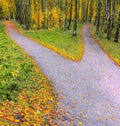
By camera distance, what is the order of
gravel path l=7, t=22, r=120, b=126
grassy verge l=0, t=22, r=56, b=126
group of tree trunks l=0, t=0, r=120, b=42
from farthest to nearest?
1. group of tree trunks l=0, t=0, r=120, b=42
2. gravel path l=7, t=22, r=120, b=126
3. grassy verge l=0, t=22, r=56, b=126

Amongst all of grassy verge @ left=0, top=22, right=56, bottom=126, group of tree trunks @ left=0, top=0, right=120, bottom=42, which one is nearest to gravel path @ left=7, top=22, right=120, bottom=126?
grassy verge @ left=0, top=22, right=56, bottom=126

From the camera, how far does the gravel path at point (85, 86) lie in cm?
1251

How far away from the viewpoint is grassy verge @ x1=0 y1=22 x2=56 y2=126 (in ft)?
35.2

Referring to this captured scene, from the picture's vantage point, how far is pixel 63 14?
2223 inches

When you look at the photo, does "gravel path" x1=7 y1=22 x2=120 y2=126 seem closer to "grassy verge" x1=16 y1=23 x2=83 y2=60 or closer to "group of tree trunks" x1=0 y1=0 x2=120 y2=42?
"grassy verge" x1=16 y1=23 x2=83 y2=60

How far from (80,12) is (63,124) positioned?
69.8 metres

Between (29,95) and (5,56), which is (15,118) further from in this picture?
(5,56)

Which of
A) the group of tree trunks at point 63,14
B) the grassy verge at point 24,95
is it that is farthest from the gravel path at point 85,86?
the group of tree trunks at point 63,14

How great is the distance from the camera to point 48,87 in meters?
15.6

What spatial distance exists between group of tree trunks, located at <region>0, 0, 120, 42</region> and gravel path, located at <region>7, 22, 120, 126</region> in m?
12.5

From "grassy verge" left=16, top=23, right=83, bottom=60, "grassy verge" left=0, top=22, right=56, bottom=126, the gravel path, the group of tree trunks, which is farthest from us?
the group of tree trunks

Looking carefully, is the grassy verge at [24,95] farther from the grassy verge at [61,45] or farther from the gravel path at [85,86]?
the grassy verge at [61,45]

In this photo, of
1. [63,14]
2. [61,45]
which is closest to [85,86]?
[61,45]

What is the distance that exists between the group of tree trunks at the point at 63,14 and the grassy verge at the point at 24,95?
741 inches
